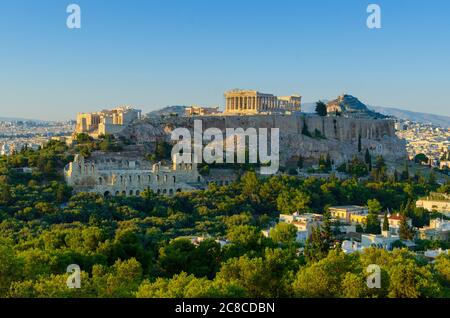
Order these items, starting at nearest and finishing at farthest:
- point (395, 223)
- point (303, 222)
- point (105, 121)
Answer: point (303, 222) → point (395, 223) → point (105, 121)

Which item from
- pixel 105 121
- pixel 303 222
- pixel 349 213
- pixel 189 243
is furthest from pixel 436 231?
pixel 105 121

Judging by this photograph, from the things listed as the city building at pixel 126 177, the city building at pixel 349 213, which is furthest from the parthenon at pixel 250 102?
the city building at pixel 349 213

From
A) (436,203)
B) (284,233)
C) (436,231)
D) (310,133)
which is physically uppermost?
(310,133)

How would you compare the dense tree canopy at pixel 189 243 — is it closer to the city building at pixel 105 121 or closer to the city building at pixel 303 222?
the city building at pixel 303 222

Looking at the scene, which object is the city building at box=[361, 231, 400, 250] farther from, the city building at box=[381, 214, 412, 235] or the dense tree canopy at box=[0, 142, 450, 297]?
the dense tree canopy at box=[0, 142, 450, 297]

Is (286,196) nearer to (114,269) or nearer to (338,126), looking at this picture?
(114,269)

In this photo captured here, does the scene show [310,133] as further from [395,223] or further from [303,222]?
[303,222]

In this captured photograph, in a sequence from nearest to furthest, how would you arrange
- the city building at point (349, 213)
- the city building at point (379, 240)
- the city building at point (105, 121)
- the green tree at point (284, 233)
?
the green tree at point (284, 233) → the city building at point (379, 240) → the city building at point (349, 213) → the city building at point (105, 121)
